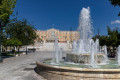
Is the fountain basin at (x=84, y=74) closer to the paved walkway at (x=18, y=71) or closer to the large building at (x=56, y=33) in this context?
the paved walkway at (x=18, y=71)

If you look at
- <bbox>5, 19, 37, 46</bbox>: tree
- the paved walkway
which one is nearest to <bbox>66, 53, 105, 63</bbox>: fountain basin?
the paved walkway

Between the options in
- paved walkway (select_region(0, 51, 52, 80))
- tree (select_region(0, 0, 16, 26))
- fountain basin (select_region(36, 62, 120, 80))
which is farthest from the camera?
tree (select_region(0, 0, 16, 26))

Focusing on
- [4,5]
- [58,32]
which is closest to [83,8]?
[4,5]

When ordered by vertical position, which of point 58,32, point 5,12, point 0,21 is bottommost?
point 0,21

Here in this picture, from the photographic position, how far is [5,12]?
→ 14094mm

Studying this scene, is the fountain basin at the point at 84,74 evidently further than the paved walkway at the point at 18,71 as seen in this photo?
No

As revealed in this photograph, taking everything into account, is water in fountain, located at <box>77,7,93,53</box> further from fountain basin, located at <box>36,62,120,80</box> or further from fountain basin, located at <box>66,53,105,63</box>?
fountain basin, located at <box>36,62,120,80</box>

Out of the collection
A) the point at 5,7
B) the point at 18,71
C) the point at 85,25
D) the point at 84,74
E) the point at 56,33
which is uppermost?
the point at 56,33

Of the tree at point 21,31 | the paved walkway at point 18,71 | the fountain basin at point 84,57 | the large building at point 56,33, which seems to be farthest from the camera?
the large building at point 56,33

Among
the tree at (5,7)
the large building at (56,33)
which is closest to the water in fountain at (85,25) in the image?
the tree at (5,7)

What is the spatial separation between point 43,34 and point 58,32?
1154cm

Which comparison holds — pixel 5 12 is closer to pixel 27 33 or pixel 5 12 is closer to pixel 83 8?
pixel 83 8

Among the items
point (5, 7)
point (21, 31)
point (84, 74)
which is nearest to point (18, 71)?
point (84, 74)

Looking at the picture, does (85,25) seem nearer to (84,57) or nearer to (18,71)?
(84,57)
